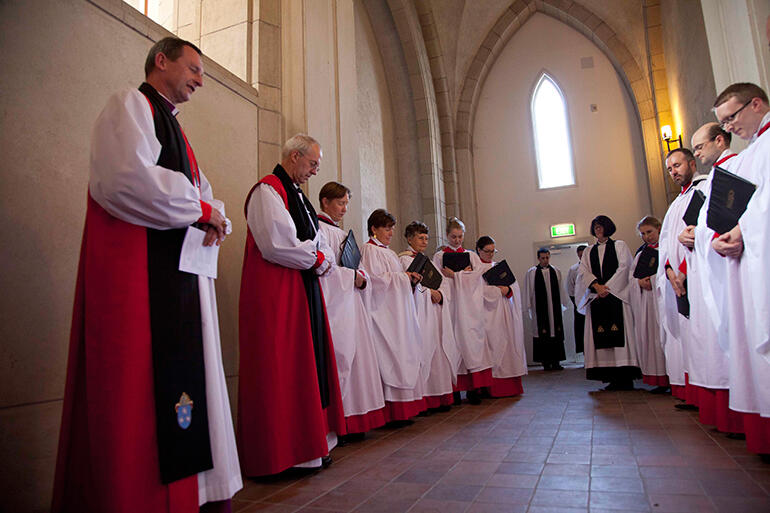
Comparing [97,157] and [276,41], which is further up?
[276,41]

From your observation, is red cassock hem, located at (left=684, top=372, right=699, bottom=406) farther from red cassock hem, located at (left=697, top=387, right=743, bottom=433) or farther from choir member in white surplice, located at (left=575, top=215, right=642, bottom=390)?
choir member in white surplice, located at (left=575, top=215, right=642, bottom=390)

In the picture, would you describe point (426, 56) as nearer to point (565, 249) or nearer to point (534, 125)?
point (534, 125)

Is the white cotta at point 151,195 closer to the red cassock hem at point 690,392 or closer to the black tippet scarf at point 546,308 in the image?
the red cassock hem at point 690,392

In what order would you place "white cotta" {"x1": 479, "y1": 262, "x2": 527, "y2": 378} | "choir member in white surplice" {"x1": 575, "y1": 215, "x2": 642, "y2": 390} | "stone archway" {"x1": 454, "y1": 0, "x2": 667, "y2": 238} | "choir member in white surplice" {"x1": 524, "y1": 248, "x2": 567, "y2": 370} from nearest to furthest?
1. "white cotta" {"x1": 479, "y1": 262, "x2": 527, "y2": 378}
2. "choir member in white surplice" {"x1": 575, "y1": 215, "x2": 642, "y2": 390}
3. "choir member in white surplice" {"x1": 524, "y1": 248, "x2": 567, "y2": 370}
4. "stone archway" {"x1": 454, "y1": 0, "x2": 667, "y2": 238}

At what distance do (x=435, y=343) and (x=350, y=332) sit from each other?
1776 mm

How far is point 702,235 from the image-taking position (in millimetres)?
3035

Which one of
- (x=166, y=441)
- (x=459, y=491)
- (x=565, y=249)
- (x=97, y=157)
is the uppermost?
(x=565, y=249)

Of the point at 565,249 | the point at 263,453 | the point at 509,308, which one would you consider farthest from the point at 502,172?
the point at 263,453

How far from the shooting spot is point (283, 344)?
3010 mm

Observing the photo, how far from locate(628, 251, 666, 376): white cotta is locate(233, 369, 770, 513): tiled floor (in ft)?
5.25

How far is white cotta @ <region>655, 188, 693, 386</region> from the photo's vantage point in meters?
4.04

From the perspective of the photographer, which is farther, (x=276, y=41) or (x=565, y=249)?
(x=565, y=249)

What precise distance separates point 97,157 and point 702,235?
3.18m

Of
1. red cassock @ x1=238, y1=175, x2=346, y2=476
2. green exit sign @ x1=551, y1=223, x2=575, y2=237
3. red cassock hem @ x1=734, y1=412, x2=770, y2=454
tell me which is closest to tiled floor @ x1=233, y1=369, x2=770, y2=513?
red cassock hem @ x1=734, y1=412, x2=770, y2=454
